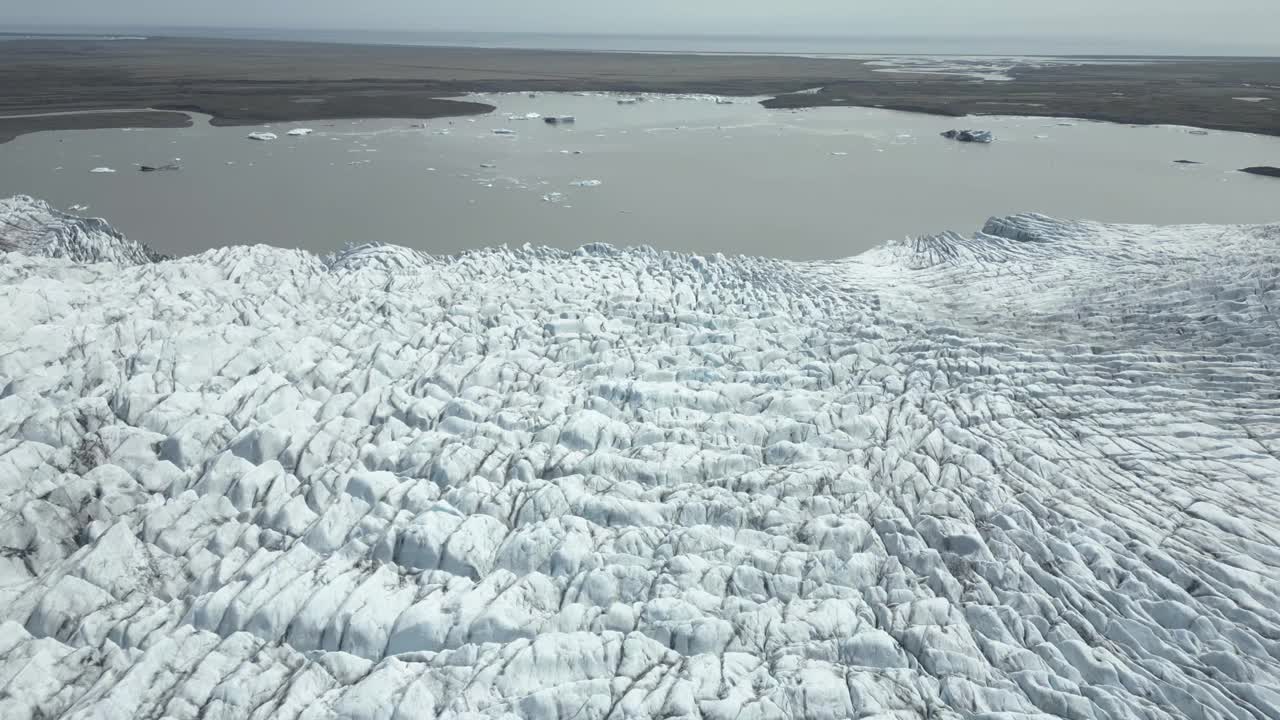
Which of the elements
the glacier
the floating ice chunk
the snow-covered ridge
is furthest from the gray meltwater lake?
the glacier

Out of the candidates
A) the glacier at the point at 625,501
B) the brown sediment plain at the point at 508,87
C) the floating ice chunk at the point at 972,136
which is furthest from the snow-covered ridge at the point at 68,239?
the floating ice chunk at the point at 972,136

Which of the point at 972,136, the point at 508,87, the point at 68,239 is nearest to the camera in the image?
the point at 68,239

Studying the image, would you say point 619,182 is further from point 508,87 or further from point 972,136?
point 508,87

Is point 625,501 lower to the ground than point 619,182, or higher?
lower

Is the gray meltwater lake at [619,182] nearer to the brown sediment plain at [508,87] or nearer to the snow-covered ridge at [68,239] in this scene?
the snow-covered ridge at [68,239]

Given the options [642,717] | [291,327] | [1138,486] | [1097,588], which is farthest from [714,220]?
[642,717]

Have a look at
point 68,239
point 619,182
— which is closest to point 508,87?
point 619,182

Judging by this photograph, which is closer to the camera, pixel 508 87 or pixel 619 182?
pixel 619 182

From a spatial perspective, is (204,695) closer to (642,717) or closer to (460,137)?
(642,717)
